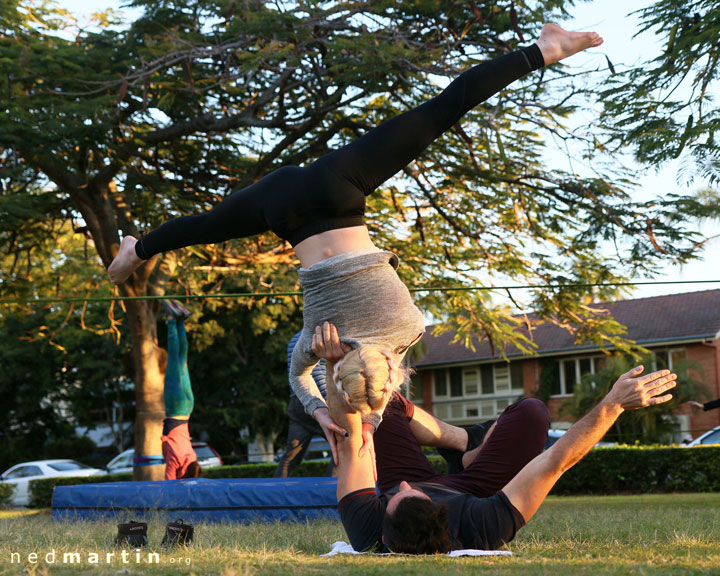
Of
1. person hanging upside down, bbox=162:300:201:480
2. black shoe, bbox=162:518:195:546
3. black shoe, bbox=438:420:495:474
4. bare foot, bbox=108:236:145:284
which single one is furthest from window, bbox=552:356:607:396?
bare foot, bbox=108:236:145:284

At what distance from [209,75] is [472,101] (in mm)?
7531

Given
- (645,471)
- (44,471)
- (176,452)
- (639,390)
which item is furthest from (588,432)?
(44,471)

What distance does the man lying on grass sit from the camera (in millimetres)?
3445

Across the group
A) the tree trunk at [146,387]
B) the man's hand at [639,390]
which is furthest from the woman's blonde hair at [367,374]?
the tree trunk at [146,387]

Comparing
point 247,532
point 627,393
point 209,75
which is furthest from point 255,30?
point 627,393

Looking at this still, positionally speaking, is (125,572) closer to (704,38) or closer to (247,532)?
(247,532)

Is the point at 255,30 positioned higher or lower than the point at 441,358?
higher

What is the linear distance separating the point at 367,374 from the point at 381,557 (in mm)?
999

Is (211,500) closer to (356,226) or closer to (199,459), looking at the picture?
(356,226)

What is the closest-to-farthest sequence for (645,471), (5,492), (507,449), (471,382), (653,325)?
1. (507,449)
2. (645,471)
3. (5,492)
4. (653,325)
5. (471,382)

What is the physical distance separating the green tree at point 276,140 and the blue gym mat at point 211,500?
349 cm

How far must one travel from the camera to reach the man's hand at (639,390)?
3.38 metres

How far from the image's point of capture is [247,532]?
5215 mm

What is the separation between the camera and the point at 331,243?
3207 mm
